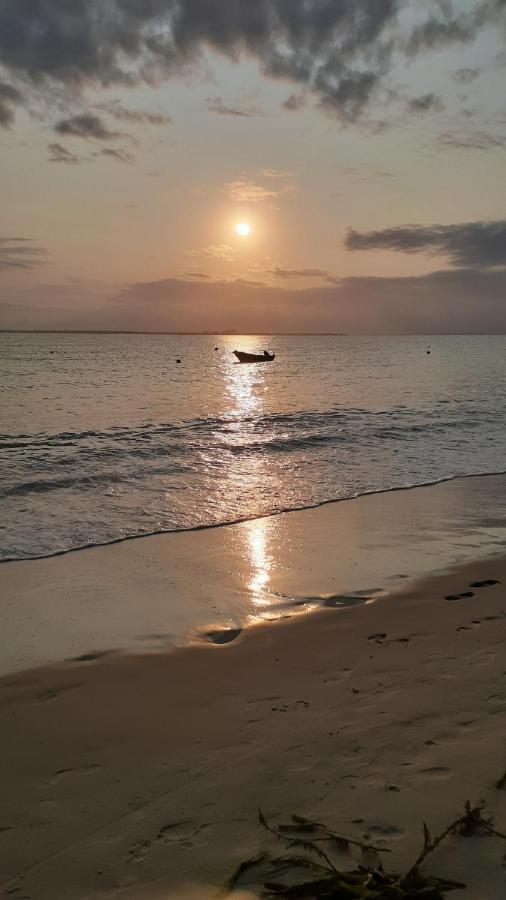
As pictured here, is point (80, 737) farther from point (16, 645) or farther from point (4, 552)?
point (4, 552)

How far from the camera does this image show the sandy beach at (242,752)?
11.2ft

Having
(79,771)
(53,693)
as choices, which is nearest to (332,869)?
(79,771)

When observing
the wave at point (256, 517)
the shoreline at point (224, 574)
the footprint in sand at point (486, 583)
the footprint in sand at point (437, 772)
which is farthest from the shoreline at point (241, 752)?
the wave at point (256, 517)

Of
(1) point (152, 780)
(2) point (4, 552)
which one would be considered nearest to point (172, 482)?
(2) point (4, 552)

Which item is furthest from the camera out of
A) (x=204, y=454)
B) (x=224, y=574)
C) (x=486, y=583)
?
(x=204, y=454)

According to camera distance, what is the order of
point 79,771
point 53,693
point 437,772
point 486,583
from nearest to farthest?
point 437,772
point 79,771
point 53,693
point 486,583

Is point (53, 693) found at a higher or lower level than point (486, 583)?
lower

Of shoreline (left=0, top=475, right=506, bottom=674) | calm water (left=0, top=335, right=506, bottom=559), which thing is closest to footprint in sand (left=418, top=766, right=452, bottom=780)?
shoreline (left=0, top=475, right=506, bottom=674)

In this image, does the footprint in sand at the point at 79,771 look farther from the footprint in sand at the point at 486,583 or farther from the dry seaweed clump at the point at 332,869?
the footprint in sand at the point at 486,583

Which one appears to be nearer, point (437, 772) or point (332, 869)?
point (332, 869)

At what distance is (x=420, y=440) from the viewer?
854 inches

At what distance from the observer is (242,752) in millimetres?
4453

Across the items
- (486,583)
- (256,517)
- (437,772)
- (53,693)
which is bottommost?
(53,693)

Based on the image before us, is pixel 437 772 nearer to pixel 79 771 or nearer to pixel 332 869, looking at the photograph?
pixel 332 869
